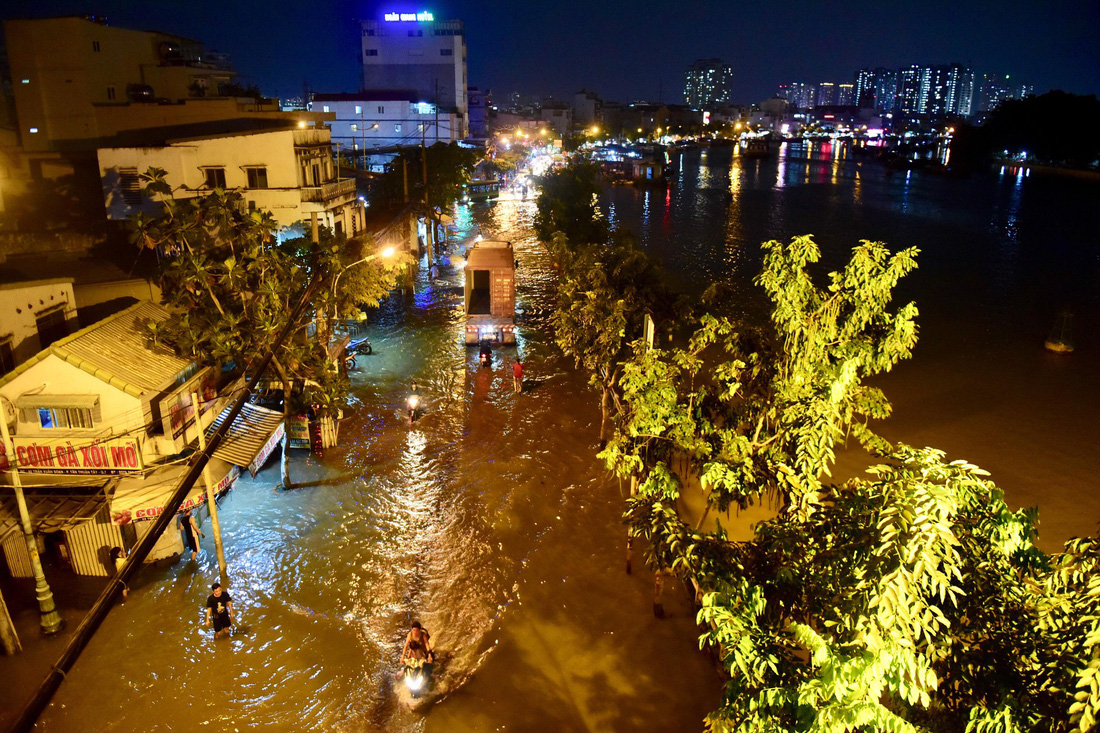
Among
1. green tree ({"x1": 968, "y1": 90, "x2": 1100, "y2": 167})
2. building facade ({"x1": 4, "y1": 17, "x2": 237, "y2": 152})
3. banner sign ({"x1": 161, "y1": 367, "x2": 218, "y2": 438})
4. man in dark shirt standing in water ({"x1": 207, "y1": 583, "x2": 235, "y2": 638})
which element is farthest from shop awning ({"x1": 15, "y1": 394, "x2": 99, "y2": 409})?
green tree ({"x1": 968, "y1": 90, "x2": 1100, "y2": 167})

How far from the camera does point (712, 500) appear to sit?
10812mm

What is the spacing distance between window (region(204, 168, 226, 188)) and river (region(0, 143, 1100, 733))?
29.0 feet

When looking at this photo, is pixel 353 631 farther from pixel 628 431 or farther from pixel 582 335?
pixel 582 335

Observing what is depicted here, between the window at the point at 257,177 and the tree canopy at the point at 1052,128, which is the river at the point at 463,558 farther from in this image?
the tree canopy at the point at 1052,128

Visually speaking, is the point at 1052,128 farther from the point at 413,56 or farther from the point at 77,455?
the point at 77,455

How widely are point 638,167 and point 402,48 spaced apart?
125 ft

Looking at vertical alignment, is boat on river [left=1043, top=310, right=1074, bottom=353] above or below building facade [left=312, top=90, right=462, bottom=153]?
below

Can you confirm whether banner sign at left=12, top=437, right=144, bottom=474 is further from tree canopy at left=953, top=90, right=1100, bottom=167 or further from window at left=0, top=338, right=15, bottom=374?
tree canopy at left=953, top=90, right=1100, bottom=167

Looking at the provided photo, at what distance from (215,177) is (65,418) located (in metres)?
17.5

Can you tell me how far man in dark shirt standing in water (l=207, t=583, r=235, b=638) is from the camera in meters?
12.4

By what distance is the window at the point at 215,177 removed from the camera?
90.9 feet

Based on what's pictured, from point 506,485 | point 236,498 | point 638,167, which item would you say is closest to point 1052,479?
point 506,485

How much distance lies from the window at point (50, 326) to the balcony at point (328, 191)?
1404cm

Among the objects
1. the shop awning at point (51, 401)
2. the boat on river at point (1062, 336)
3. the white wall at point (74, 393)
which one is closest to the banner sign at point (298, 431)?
the white wall at point (74, 393)
